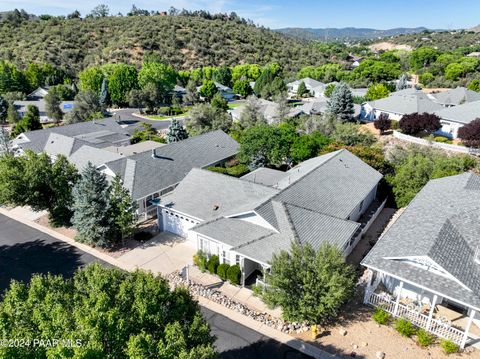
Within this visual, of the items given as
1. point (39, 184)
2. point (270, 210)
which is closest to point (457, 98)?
point (270, 210)

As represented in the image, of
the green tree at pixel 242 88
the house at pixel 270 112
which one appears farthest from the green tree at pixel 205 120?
the green tree at pixel 242 88

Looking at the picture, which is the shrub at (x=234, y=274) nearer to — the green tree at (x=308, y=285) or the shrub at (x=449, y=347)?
the green tree at (x=308, y=285)

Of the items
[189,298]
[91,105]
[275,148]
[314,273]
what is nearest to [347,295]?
[314,273]

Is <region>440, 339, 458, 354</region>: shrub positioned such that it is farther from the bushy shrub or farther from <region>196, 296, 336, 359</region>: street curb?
the bushy shrub

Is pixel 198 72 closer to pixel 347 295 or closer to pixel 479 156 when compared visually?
pixel 479 156

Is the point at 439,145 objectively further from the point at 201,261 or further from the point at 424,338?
the point at 201,261

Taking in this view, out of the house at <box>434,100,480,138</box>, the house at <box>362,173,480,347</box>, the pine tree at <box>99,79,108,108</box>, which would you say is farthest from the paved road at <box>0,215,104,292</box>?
the pine tree at <box>99,79,108,108</box>

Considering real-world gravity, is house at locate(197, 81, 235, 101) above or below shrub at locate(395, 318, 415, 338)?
above
